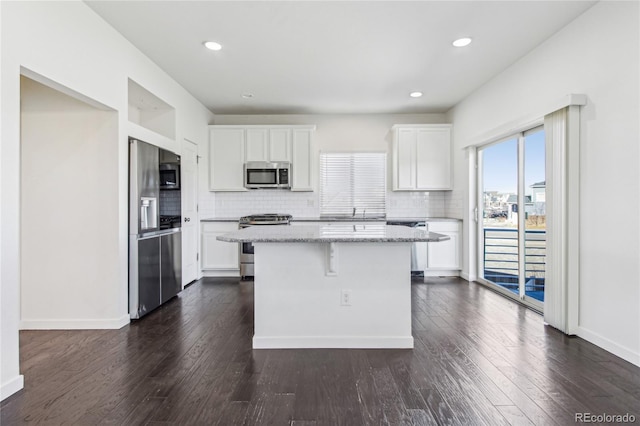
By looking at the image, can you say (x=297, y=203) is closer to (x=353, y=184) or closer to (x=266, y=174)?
(x=266, y=174)

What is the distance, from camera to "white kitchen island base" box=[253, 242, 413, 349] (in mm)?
2646

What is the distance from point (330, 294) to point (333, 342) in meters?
0.37

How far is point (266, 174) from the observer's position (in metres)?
5.42

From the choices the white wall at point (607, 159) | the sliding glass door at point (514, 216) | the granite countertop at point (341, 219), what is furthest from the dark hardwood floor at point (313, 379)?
the granite countertop at point (341, 219)

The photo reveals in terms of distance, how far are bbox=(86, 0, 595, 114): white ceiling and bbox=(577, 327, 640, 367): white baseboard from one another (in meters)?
2.62

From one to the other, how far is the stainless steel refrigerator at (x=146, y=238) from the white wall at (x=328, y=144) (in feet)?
6.48

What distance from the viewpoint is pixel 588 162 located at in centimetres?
276

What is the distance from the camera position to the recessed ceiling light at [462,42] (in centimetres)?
317

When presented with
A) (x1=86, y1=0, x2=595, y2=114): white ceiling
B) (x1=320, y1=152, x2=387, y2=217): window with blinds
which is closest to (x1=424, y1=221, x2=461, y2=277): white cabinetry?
(x1=320, y1=152, x2=387, y2=217): window with blinds

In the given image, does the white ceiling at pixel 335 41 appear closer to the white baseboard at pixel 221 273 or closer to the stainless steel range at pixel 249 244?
the stainless steel range at pixel 249 244

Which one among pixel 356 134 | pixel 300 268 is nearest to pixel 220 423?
pixel 300 268

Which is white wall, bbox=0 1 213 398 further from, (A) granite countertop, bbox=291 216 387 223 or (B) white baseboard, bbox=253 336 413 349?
(A) granite countertop, bbox=291 216 387 223

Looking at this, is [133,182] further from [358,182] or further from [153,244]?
[358,182]

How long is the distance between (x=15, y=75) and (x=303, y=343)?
2.62 meters
